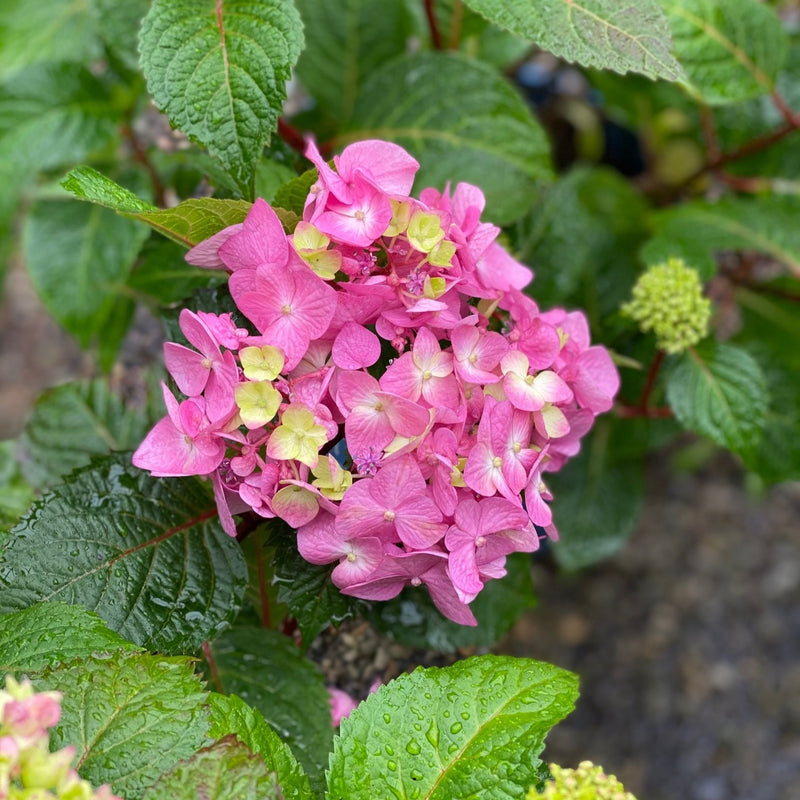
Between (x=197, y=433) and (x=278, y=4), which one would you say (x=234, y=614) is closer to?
(x=197, y=433)

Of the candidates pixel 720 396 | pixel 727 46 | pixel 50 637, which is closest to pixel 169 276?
pixel 50 637

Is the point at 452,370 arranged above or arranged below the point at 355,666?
above

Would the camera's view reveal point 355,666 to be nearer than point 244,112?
No

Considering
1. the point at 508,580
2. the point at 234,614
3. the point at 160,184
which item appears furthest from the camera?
the point at 160,184

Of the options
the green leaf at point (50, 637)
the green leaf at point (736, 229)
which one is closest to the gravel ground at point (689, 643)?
the green leaf at point (736, 229)

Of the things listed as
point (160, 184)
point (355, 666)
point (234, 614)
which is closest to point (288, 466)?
point (234, 614)

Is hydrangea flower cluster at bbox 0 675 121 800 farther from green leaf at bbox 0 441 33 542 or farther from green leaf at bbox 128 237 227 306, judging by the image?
green leaf at bbox 128 237 227 306

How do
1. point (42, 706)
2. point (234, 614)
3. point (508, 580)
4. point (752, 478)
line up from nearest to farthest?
point (42, 706), point (234, 614), point (508, 580), point (752, 478)

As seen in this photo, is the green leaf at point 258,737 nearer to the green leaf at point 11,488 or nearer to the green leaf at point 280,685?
the green leaf at point 280,685
